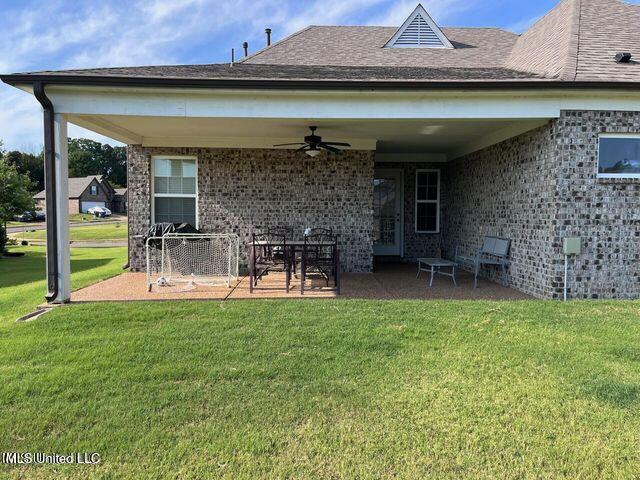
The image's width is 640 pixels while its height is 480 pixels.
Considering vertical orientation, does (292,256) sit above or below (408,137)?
below

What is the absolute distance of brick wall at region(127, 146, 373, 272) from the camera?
9.63 m

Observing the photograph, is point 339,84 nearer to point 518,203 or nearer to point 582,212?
point 518,203

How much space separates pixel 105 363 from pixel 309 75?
17.1ft

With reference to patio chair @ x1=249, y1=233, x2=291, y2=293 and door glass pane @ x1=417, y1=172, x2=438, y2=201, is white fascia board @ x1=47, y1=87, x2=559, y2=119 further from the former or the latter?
door glass pane @ x1=417, y1=172, x2=438, y2=201

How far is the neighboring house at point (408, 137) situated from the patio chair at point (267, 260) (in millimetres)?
1258

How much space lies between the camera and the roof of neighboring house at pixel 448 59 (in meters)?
6.27

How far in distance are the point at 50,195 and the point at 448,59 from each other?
28.6ft

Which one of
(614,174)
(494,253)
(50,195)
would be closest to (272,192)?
(50,195)

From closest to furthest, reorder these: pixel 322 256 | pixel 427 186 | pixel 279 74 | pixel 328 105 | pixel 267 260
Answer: pixel 328 105
pixel 279 74
pixel 267 260
pixel 322 256
pixel 427 186

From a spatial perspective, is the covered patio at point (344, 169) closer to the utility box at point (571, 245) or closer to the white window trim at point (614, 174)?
the utility box at point (571, 245)

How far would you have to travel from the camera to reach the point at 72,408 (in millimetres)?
3188

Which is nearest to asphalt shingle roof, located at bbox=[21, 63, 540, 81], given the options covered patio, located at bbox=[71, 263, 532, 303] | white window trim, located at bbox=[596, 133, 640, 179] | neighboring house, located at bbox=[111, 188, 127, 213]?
white window trim, located at bbox=[596, 133, 640, 179]

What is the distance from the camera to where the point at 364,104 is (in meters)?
6.58

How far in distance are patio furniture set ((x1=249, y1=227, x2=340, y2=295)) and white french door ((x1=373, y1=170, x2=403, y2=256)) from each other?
2.64 m
